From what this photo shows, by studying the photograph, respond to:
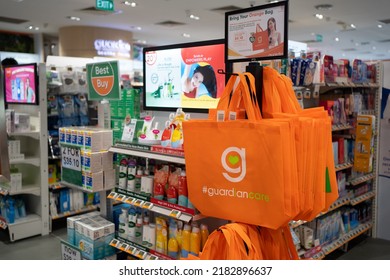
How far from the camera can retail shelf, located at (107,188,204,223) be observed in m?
2.64

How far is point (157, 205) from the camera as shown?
2.93m

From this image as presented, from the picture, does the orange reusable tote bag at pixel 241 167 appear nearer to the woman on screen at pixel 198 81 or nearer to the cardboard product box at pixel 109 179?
the woman on screen at pixel 198 81

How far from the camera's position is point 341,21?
11641 mm

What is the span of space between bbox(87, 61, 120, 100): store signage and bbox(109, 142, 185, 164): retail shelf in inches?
17.6

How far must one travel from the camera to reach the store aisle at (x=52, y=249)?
450cm

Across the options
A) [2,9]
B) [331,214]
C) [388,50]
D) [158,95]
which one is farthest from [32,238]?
[388,50]

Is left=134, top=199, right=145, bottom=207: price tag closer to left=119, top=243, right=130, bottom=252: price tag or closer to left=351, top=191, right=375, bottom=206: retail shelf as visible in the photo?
left=119, top=243, right=130, bottom=252: price tag

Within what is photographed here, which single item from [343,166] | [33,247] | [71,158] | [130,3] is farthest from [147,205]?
[130,3]

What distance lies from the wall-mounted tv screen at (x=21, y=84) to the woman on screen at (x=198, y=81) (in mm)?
2460

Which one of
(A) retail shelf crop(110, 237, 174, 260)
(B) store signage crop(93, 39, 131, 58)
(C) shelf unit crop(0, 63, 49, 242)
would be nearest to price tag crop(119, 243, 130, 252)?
(A) retail shelf crop(110, 237, 174, 260)

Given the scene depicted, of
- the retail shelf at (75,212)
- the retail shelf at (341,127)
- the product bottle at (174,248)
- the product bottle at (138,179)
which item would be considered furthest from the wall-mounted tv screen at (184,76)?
the retail shelf at (75,212)

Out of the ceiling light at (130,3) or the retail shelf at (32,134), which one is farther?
the ceiling light at (130,3)

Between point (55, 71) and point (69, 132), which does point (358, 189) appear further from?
point (55, 71)
